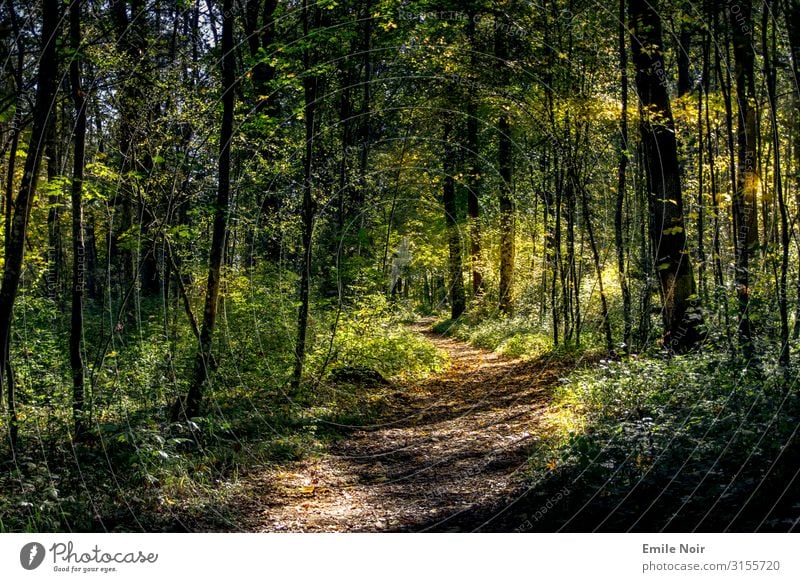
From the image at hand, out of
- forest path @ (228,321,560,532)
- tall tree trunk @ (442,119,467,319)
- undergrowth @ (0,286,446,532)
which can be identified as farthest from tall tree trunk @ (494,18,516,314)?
forest path @ (228,321,560,532)

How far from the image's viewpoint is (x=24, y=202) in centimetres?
633

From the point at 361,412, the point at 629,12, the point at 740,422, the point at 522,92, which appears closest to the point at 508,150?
the point at 522,92

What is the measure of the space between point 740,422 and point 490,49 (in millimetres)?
16785

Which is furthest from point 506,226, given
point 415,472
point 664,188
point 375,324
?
point 415,472

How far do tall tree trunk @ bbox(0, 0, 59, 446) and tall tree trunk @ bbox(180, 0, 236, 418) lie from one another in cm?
242

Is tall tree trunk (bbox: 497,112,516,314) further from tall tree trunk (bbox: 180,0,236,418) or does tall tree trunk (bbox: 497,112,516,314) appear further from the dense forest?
tall tree trunk (bbox: 180,0,236,418)

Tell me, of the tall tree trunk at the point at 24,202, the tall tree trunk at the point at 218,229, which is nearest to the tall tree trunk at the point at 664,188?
the tall tree trunk at the point at 218,229

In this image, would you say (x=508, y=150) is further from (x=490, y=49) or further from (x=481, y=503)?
(x=481, y=503)

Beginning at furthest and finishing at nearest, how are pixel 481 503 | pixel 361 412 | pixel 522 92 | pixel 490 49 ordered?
pixel 490 49, pixel 522 92, pixel 361 412, pixel 481 503

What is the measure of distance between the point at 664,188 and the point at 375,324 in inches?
305

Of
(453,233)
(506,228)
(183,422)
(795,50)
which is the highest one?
(453,233)

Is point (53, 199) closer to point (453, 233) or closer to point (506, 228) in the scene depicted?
point (506, 228)

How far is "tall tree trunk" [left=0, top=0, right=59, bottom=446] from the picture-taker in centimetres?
628
